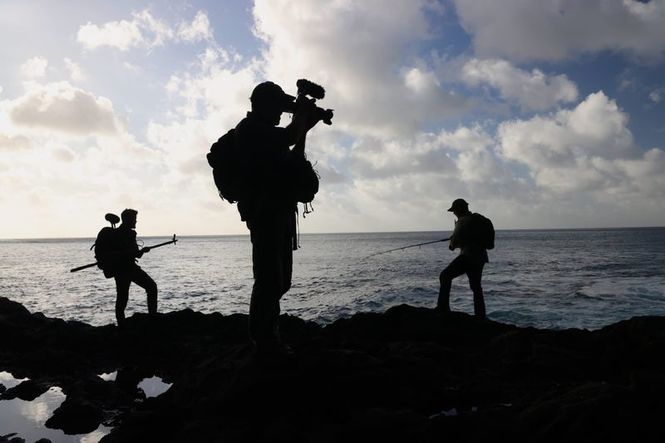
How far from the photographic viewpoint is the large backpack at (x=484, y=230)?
934cm

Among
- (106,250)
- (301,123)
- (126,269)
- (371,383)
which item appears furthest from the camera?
(126,269)

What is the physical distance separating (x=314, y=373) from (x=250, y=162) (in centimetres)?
216

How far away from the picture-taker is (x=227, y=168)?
3.93m

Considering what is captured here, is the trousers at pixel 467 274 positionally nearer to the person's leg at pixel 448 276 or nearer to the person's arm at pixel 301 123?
the person's leg at pixel 448 276

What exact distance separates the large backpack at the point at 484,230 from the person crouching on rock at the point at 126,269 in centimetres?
736

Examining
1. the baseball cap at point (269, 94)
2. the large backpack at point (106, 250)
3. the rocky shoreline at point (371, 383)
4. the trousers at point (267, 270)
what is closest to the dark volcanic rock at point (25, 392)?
the rocky shoreline at point (371, 383)

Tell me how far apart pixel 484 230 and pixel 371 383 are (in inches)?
237

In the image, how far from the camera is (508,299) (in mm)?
20328

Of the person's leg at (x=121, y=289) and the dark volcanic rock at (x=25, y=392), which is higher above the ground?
the person's leg at (x=121, y=289)

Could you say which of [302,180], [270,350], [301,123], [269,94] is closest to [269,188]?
[302,180]

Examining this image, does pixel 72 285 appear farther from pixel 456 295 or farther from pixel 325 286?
pixel 456 295

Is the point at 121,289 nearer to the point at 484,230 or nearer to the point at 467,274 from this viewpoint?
the point at 467,274

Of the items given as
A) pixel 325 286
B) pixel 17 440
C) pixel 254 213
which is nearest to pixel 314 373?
pixel 254 213

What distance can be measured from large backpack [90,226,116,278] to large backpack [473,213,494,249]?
316 inches
